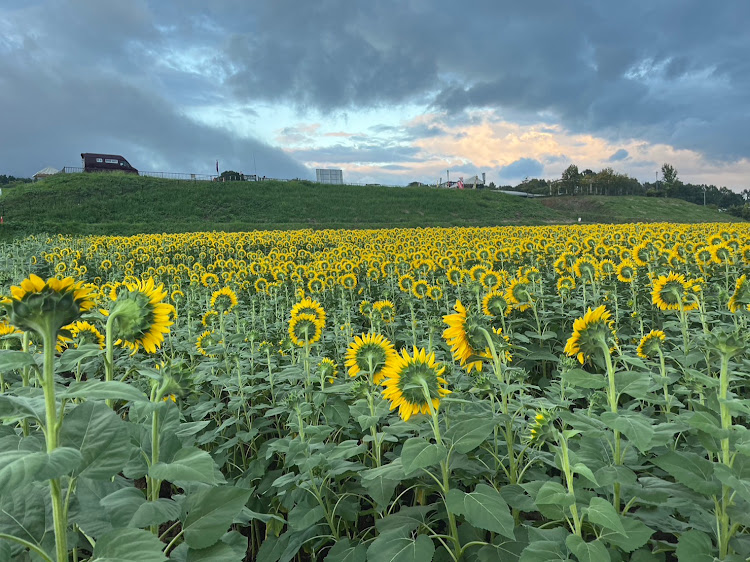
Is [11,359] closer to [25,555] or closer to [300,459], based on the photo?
[25,555]

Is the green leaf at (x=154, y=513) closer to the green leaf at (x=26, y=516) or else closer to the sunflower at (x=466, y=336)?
the green leaf at (x=26, y=516)

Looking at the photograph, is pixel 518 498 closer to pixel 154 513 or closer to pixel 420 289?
pixel 154 513

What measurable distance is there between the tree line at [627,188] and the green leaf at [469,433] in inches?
3264

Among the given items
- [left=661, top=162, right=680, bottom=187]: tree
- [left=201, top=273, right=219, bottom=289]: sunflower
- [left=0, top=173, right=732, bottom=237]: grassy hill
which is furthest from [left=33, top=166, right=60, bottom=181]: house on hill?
[left=661, top=162, right=680, bottom=187]: tree

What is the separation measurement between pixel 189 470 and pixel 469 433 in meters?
0.91

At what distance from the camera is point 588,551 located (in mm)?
1217

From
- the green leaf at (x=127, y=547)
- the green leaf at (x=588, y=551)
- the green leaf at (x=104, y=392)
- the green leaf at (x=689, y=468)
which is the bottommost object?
the green leaf at (x=588, y=551)

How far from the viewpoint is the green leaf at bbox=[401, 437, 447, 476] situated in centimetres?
136

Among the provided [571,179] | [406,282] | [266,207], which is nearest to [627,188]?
[571,179]

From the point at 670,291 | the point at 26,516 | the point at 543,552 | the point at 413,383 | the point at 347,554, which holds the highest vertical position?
the point at 670,291

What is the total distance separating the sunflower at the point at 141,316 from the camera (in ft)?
4.84

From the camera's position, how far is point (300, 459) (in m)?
1.98

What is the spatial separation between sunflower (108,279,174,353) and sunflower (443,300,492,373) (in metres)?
1.10

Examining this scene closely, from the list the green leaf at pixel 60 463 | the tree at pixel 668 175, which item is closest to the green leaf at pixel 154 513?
the green leaf at pixel 60 463
